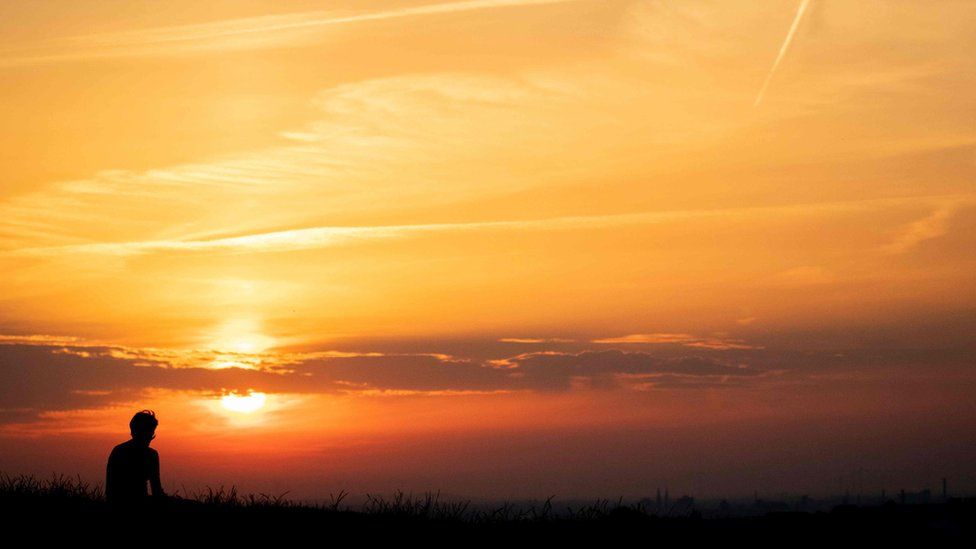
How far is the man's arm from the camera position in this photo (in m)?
15.9

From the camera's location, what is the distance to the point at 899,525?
51.7 ft

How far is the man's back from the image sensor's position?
51.8 ft

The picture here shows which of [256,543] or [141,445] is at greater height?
[141,445]

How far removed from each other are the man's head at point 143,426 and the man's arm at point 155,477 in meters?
0.29

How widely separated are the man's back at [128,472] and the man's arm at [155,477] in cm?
3

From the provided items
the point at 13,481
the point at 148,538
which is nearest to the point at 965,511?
the point at 148,538

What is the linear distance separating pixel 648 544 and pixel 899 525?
3.60 metres

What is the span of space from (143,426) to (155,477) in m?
0.86

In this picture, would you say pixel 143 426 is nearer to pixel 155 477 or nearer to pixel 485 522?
pixel 155 477

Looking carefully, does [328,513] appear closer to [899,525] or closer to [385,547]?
[385,547]

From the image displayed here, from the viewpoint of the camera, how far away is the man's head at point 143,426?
1548 cm

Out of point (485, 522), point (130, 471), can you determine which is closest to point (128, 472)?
point (130, 471)

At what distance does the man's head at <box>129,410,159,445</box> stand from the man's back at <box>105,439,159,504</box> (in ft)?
0.46

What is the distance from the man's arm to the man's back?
0.09 feet
